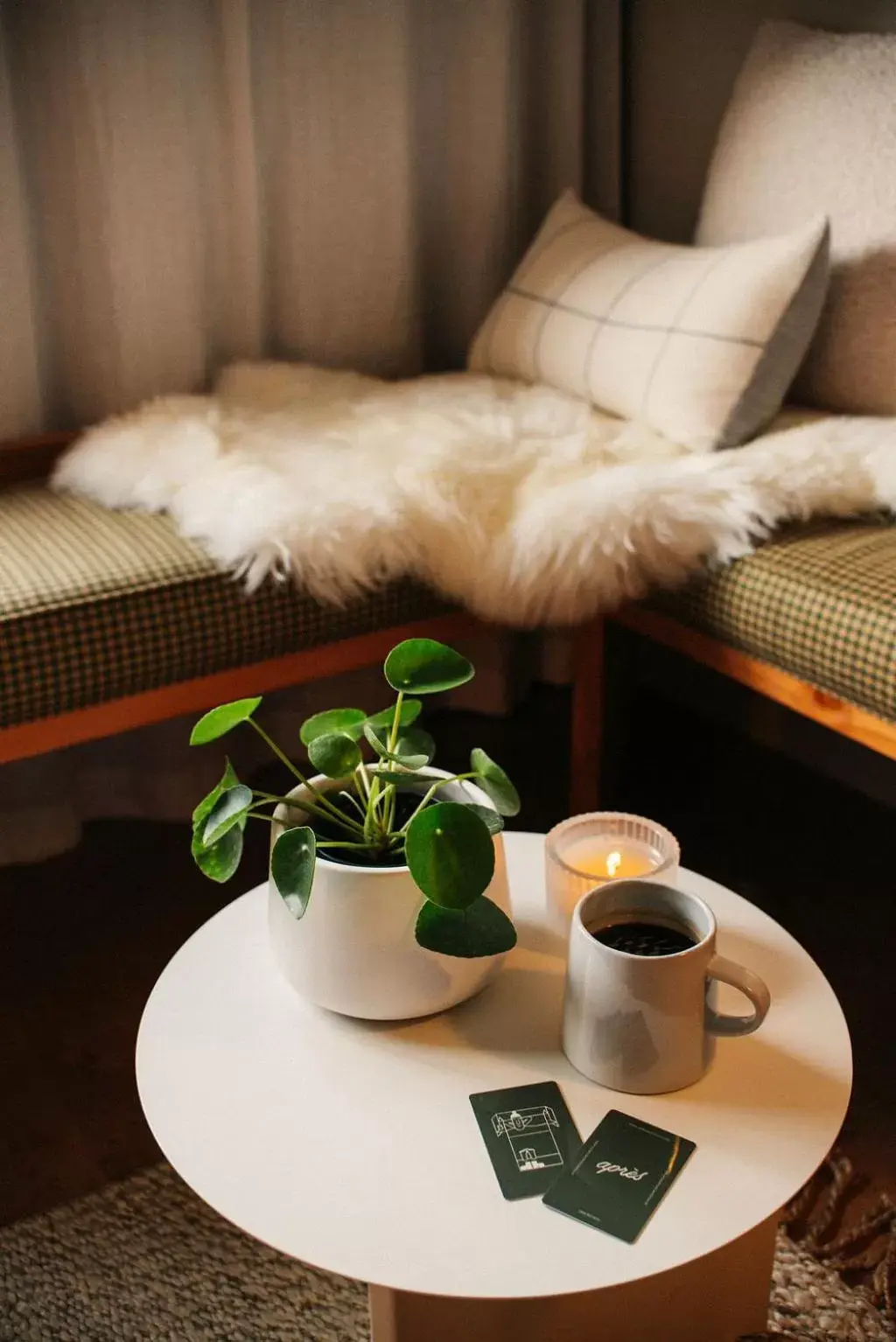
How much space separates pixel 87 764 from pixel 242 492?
0.59m

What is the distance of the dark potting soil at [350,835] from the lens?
80 cm

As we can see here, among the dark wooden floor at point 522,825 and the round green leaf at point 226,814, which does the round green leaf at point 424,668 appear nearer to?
the round green leaf at point 226,814

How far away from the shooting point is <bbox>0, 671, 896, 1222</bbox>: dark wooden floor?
3.98 ft

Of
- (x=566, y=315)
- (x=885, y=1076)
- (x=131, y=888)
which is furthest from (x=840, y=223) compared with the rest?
(x=131, y=888)

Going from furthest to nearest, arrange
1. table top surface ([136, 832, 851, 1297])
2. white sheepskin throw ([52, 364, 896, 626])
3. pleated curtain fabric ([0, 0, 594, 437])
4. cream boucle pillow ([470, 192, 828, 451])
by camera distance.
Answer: pleated curtain fabric ([0, 0, 594, 437])
cream boucle pillow ([470, 192, 828, 451])
white sheepskin throw ([52, 364, 896, 626])
table top surface ([136, 832, 851, 1297])

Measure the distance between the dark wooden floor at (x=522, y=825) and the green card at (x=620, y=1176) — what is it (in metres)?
0.55

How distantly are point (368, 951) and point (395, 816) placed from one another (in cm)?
11

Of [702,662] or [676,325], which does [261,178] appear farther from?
[702,662]

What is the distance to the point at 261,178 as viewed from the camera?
1.73m

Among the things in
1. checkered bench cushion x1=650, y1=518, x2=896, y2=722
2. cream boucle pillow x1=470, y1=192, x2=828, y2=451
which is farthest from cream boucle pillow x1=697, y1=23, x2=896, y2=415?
checkered bench cushion x1=650, y1=518, x2=896, y2=722

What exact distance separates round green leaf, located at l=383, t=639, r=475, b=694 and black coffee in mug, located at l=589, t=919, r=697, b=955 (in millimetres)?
185

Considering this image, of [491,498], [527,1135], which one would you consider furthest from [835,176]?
[527,1135]

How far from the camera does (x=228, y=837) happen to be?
30.3 inches

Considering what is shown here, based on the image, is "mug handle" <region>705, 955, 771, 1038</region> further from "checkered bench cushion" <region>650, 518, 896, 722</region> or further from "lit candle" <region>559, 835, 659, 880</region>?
"checkered bench cushion" <region>650, 518, 896, 722</region>
